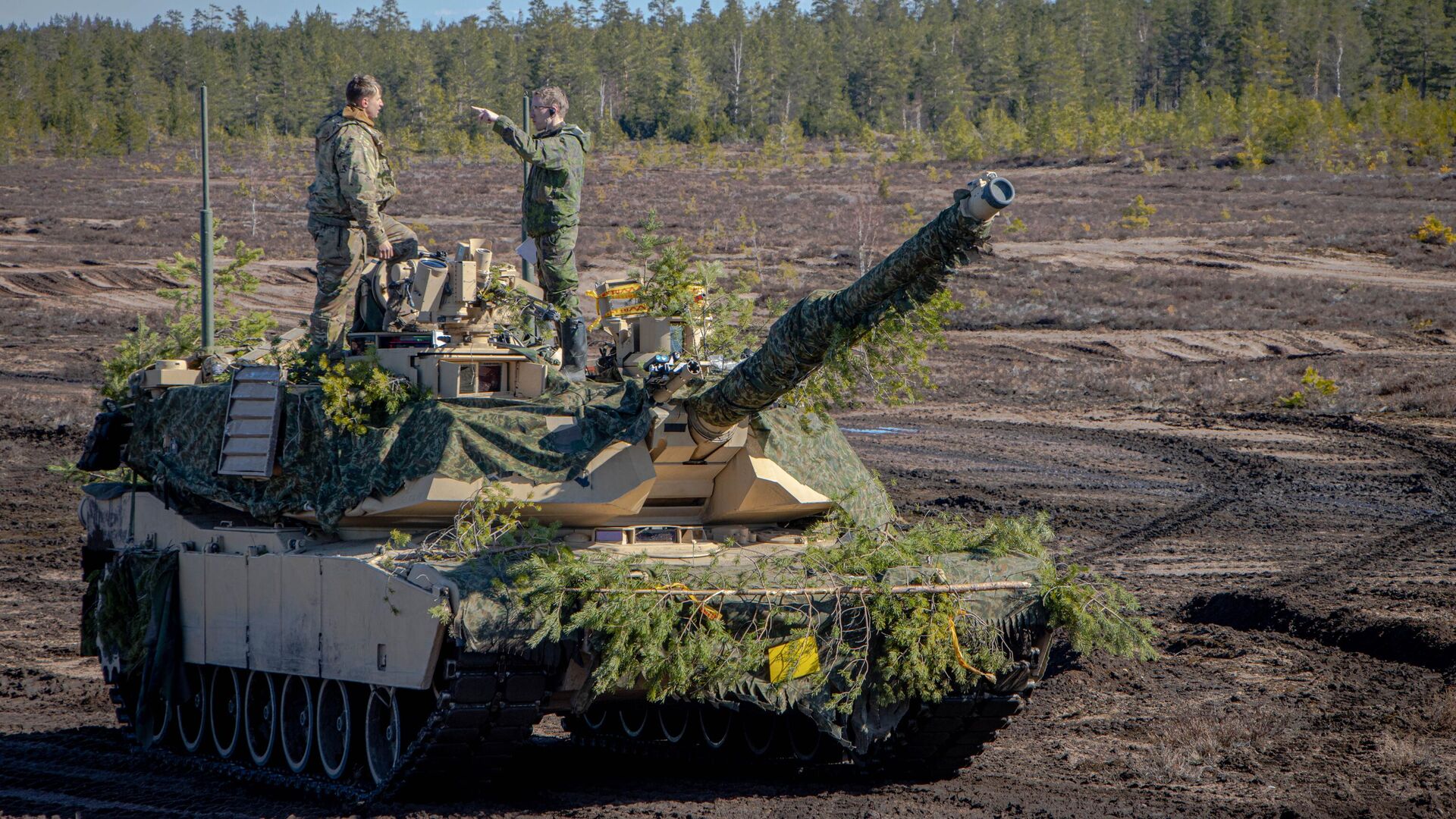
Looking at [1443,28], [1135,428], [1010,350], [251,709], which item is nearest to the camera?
[251,709]

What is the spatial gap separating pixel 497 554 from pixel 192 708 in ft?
14.9

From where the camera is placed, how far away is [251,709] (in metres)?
11.5

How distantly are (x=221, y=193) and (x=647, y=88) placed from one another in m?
36.0

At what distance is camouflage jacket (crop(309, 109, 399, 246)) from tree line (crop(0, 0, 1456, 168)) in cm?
5686

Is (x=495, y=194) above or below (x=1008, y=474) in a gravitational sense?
above

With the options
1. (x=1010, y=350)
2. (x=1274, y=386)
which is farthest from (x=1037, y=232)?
(x=1274, y=386)

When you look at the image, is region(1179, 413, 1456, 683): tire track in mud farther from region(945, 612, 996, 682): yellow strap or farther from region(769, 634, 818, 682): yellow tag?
region(769, 634, 818, 682): yellow tag

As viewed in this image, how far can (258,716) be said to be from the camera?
1154cm

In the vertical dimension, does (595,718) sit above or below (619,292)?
below

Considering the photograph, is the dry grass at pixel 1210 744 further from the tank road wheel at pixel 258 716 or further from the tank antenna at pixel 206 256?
the tank antenna at pixel 206 256

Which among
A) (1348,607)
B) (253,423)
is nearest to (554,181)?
(253,423)

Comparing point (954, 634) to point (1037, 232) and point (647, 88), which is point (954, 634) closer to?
point (1037, 232)

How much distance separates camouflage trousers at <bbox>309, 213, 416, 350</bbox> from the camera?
11406 mm

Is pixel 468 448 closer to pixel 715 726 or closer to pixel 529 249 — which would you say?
pixel 529 249
